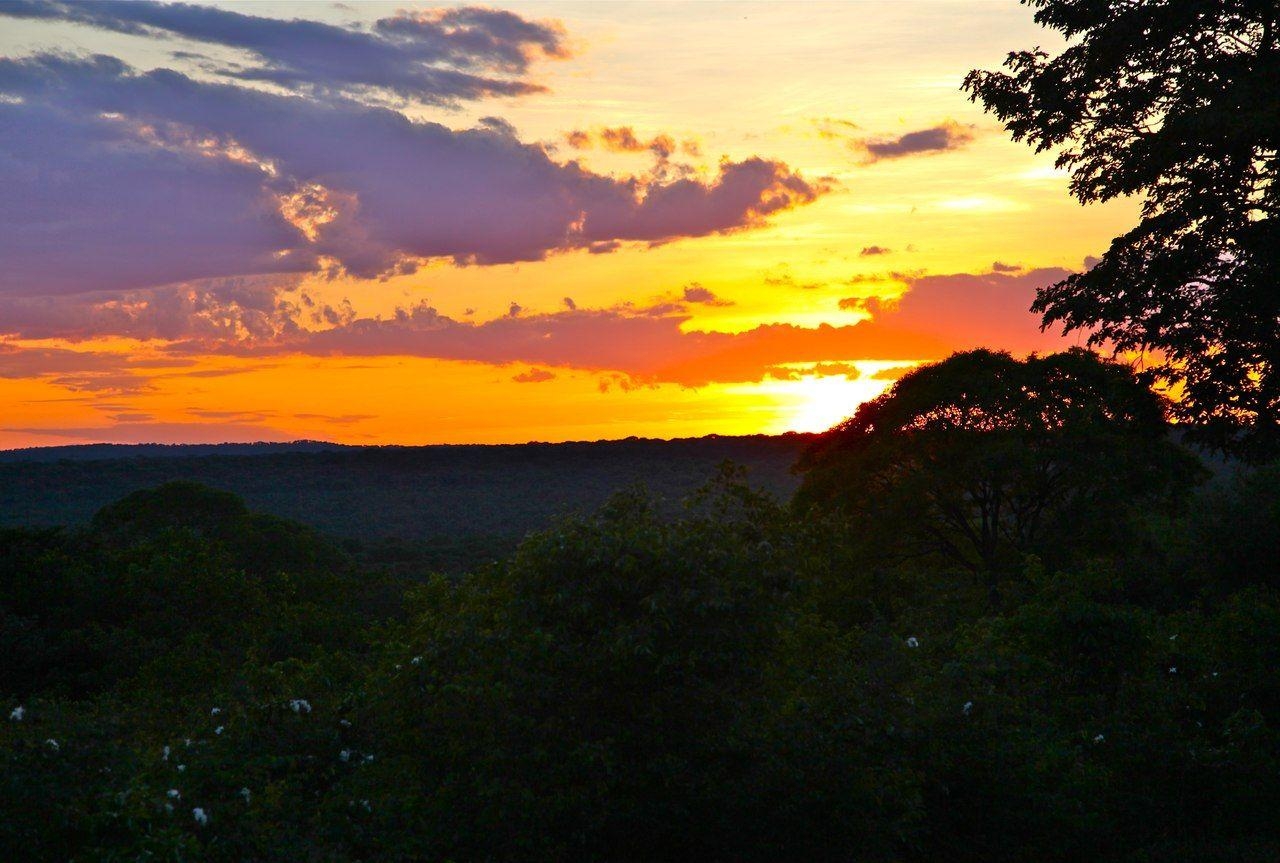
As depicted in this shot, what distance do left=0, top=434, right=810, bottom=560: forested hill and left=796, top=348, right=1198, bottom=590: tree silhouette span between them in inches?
2554

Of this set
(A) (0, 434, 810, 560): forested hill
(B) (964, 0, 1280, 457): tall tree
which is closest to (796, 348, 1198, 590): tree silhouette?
(B) (964, 0, 1280, 457): tall tree

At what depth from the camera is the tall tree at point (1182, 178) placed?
17938 mm

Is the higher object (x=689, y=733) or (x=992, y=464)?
(x=992, y=464)

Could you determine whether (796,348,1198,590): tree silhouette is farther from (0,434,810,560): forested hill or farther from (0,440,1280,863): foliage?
Result: (0,434,810,560): forested hill

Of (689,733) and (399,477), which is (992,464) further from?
(399,477)

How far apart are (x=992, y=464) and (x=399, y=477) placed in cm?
12309

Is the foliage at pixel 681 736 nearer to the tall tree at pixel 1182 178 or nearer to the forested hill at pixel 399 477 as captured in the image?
the tall tree at pixel 1182 178

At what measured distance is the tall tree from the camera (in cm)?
1794

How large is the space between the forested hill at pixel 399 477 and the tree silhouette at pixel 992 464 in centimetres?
6488

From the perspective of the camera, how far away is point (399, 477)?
15138cm

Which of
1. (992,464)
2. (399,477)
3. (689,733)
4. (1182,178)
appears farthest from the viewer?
(399,477)

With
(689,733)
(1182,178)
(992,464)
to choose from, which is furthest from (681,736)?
(992,464)

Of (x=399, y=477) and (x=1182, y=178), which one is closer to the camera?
(x=1182, y=178)

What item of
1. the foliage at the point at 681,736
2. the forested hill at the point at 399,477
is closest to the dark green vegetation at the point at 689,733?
the foliage at the point at 681,736
